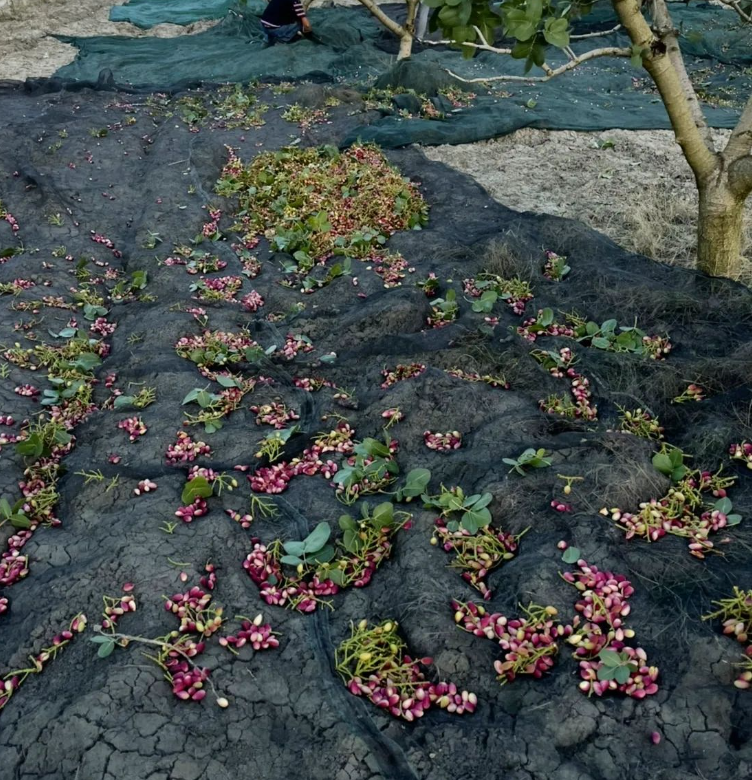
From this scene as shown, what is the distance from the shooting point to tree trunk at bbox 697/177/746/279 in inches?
170

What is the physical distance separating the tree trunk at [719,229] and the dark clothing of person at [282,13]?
8784 millimetres

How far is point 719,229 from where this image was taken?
439cm

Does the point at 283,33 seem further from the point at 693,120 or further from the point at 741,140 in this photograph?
the point at 741,140

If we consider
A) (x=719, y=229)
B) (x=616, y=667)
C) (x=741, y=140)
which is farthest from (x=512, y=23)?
(x=616, y=667)

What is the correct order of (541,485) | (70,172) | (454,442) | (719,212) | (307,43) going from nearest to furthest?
(541,485) → (454,442) → (719,212) → (70,172) → (307,43)

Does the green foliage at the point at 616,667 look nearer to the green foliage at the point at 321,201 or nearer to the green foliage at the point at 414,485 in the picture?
the green foliage at the point at 414,485

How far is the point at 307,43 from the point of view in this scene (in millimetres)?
11000

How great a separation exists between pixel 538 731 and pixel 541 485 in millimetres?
970

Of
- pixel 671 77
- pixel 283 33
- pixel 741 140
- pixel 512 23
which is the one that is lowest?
pixel 283 33

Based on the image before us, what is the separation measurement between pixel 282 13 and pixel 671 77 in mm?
8967

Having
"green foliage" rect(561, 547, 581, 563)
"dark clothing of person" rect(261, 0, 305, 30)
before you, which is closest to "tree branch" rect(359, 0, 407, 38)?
"dark clothing of person" rect(261, 0, 305, 30)

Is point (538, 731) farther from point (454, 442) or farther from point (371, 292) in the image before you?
point (371, 292)

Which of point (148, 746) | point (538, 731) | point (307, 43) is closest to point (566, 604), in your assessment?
point (538, 731)

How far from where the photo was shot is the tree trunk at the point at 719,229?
4.33m
